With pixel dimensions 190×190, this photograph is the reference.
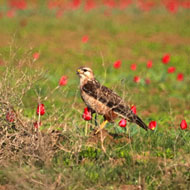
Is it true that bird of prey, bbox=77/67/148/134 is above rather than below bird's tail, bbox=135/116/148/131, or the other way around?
above

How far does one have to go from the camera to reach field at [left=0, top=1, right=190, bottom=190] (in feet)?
17.4

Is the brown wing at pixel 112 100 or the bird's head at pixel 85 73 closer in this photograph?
the brown wing at pixel 112 100

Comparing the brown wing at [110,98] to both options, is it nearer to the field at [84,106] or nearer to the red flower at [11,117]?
the field at [84,106]

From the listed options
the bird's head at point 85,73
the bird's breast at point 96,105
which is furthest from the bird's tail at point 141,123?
the bird's head at point 85,73

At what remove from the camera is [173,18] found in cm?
2205

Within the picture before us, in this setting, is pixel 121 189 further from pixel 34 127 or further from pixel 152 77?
pixel 152 77

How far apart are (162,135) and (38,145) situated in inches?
69.5

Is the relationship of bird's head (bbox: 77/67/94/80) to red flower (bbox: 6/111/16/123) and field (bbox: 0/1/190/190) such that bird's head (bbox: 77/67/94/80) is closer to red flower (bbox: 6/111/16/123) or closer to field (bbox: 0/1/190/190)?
field (bbox: 0/1/190/190)

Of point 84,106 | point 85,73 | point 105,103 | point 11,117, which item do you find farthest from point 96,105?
point 84,106

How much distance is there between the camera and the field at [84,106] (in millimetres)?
5309

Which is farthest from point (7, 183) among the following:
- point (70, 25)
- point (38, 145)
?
point (70, 25)

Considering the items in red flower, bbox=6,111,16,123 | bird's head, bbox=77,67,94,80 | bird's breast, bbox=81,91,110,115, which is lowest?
red flower, bbox=6,111,16,123

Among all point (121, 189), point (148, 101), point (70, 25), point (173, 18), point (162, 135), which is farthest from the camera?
point (173, 18)

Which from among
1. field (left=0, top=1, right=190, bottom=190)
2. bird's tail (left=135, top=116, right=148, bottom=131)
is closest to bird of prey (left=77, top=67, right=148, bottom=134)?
bird's tail (left=135, top=116, right=148, bottom=131)
